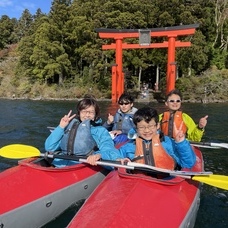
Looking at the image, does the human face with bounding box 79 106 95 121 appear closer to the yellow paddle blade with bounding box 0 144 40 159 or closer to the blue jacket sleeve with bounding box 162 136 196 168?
the yellow paddle blade with bounding box 0 144 40 159

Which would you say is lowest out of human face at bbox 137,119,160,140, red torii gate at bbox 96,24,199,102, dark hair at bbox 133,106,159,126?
human face at bbox 137,119,160,140

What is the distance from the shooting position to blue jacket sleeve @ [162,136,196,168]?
251cm

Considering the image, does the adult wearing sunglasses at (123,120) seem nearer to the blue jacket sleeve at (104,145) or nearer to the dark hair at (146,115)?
the blue jacket sleeve at (104,145)

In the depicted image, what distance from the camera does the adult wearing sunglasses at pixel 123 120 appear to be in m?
4.50

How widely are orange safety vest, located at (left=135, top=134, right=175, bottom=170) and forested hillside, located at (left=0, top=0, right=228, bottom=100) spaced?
53.4 feet

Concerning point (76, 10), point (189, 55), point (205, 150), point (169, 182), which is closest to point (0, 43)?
point (76, 10)

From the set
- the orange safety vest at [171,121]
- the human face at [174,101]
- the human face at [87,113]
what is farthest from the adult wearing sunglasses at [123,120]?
the human face at [87,113]

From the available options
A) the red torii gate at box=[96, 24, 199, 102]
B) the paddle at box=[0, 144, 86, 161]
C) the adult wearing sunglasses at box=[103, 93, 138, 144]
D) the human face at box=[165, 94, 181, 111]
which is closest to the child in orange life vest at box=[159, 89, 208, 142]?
the human face at box=[165, 94, 181, 111]

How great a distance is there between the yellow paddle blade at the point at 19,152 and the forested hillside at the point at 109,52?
632 inches

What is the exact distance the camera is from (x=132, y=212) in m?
2.07

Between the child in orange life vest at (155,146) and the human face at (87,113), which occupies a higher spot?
the human face at (87,113)

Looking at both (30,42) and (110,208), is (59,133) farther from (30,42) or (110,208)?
(30,42)

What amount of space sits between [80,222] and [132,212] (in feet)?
1.16

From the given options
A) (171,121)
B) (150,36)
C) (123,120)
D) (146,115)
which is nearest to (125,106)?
(123,120)
